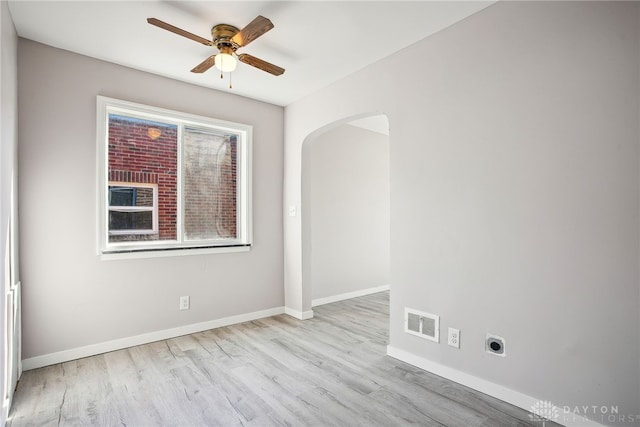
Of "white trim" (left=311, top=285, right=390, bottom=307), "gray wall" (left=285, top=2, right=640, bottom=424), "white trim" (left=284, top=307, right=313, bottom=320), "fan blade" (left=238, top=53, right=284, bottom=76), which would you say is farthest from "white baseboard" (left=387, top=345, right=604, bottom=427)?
"fan blade" (left=238, top=53, right=284, bottom=76)

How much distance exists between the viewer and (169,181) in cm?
348

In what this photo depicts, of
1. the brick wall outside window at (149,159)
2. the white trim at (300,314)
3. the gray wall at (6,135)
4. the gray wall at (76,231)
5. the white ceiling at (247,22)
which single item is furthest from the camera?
the white trim at (300,314)

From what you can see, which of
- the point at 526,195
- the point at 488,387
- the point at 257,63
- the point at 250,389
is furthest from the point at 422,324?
the point at 257,63

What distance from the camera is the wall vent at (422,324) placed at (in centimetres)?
259

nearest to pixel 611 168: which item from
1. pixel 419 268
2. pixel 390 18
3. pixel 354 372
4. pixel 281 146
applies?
pixel 419 268

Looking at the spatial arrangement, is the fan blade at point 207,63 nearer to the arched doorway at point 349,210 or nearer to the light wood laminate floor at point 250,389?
the arched doorway at point 349,210

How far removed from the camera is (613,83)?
5.84 ft

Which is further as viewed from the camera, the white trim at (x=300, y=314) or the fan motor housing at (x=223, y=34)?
the white trim at (x=300, y=314)

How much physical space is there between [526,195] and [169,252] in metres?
3.15

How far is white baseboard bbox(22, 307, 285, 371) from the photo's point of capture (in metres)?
2.73

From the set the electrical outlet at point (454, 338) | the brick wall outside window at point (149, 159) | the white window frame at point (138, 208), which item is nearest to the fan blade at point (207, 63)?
the brick wall outside window at point (149, 159)

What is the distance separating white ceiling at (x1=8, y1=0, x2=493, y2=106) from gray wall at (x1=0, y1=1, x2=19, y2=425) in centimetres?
27

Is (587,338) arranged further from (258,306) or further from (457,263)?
(258,306)

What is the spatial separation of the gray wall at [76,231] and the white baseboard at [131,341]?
44mm
